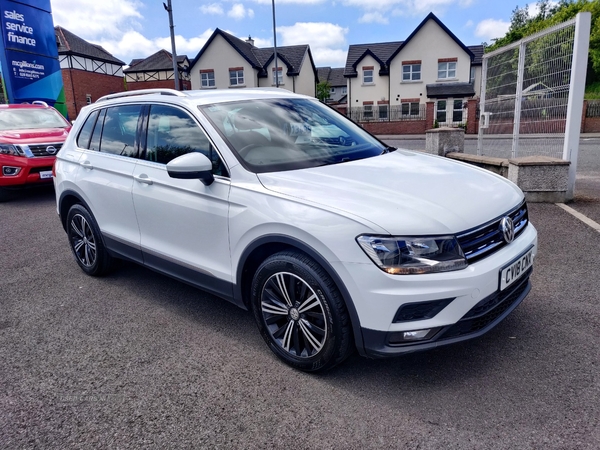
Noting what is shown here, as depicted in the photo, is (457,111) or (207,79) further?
(207,79)

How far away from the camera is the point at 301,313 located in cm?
290

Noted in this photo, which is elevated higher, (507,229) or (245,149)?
(245,149)

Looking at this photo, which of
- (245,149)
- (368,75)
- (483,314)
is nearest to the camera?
(483,314)

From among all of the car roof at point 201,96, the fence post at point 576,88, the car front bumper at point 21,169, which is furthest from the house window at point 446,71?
the car roof at point 201,96

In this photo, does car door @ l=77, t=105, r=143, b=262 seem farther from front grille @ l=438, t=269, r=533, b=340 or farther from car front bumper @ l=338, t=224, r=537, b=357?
front grille @ l=438, t=269, r=533, b=340

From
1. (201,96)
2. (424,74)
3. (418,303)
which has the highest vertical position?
(424,74)

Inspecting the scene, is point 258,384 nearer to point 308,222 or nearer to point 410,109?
point 308,222

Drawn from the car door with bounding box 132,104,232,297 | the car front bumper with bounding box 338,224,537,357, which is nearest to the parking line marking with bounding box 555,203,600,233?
the car front bumper with bounding box 338,224,537,357

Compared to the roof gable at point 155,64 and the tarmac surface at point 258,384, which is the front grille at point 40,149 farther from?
the roof gable at point 155,64

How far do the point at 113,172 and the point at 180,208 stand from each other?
3.57ft

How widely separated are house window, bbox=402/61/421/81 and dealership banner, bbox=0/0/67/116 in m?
32.3

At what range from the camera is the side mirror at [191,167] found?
10.2 ft

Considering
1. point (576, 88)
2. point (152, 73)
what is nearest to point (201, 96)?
point (576, 88)

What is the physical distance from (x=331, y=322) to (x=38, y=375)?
1.96m
